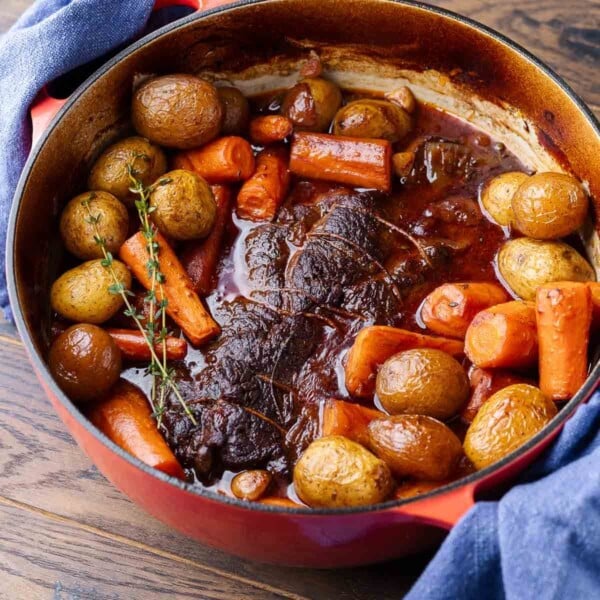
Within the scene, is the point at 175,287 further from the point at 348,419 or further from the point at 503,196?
the point at 503,196

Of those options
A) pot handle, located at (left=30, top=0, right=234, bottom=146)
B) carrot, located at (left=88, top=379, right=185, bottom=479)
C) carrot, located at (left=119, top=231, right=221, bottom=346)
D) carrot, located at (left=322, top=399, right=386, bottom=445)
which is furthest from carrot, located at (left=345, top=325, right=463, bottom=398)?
pot handle, located at (left=30, top=0, right=234, bottom=146)

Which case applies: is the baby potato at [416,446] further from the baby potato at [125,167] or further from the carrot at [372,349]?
the baby potato at [125,167]

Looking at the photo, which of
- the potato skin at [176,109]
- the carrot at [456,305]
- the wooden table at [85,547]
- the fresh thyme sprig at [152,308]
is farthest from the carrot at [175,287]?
the carrot at [456,305]

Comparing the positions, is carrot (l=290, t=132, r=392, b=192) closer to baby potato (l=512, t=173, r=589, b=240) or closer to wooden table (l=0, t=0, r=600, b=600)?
baby potato (l=512, t=173, r=589, b=240)

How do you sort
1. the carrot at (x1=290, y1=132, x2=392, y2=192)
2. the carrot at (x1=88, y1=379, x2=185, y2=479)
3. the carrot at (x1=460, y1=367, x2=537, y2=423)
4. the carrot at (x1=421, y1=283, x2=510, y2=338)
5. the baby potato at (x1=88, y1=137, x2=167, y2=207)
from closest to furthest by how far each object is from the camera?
the carrot at (x1=88, y1=379, x2=185, y2=479), the carrot at (x1=460, y1=367, x2=537, y2=423), the carrot at (x1=421, y1=283, x2=510, y2=338), the baby potato at (x1=88, y1=137, x2=167, y2=207), the carrot at (x1=290, y1=132, x2=392, y2=192)

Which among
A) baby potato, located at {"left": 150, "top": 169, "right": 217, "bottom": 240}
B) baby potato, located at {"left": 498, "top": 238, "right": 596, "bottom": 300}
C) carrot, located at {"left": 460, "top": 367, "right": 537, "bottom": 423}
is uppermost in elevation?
baby potato, located at {"left": 150, "top": 169, "right": 217, "bottom": 240}

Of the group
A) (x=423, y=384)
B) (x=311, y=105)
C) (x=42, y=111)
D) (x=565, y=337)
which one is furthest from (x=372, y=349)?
(x=42, y=111)

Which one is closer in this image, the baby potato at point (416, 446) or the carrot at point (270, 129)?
the baby potato at point (416, 446)

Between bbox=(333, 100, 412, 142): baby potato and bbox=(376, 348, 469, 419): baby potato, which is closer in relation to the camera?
bbox=(376, 348, 469, 419): baby potato

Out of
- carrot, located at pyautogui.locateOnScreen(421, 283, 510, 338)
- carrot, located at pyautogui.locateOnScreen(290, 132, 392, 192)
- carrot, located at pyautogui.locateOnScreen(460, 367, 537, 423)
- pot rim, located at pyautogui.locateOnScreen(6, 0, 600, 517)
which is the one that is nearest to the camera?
pot rim, located at pyautogui.locateOnScreen(6, 0, 600, 517)
